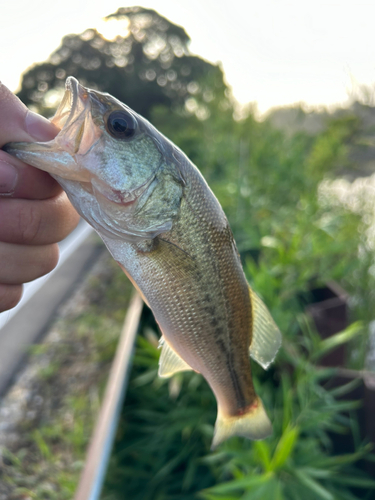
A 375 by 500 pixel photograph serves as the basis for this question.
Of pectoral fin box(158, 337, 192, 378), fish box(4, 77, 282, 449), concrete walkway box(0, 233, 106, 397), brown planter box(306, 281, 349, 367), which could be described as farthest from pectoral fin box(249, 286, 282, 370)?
concrete walkway box(0, 233, 106, 397)

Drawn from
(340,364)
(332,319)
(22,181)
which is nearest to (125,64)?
(22,181)

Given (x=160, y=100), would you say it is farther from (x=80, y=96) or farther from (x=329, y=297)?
(x=80, y=96)

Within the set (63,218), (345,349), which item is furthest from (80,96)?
(345,349)

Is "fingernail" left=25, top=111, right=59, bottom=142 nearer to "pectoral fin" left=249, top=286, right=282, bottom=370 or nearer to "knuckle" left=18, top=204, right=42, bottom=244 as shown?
"knuckle" left=18, top=204, right=42, bottom=244

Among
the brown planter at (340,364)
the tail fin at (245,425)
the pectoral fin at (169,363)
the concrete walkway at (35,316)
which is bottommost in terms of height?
the brown planter at (340,364)

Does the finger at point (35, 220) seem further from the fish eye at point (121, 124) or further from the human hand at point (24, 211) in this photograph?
the fish eye at point (121, 124)

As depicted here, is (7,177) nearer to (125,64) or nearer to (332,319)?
(125,64)

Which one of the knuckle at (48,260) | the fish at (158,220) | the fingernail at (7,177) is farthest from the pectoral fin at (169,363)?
the fingernail at (7,177)
